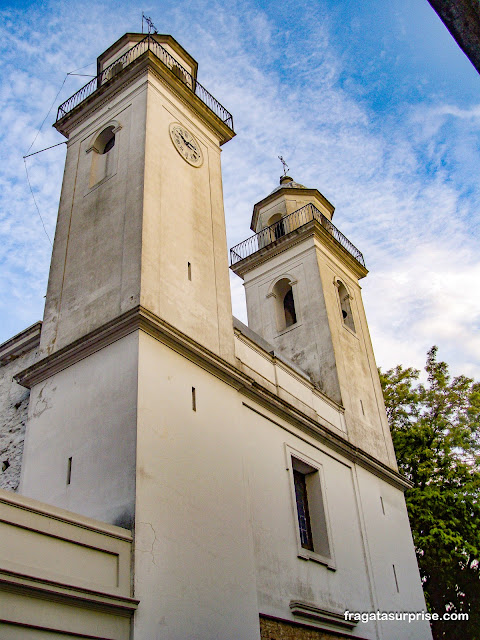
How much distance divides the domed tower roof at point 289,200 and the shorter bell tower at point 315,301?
1.5 inches

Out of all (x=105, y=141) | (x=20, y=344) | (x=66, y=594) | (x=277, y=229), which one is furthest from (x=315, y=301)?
(x=66, y=594)

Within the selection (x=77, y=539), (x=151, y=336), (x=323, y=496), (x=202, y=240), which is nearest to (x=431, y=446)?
(x=323, y=496)

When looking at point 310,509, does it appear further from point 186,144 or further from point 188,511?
point 186,144

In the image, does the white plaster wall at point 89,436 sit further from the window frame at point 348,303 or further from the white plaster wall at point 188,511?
the window frame at point 348,303

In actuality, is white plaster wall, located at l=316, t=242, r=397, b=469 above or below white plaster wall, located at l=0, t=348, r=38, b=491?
above

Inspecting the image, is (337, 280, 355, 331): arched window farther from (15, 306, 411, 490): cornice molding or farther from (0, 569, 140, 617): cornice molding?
(0, 569, 140, 617): cornice molding

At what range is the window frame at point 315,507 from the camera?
516 inches

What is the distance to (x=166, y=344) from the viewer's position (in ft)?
37.7

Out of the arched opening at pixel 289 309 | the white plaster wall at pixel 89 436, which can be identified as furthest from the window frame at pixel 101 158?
the arched opening at pixel 289 309

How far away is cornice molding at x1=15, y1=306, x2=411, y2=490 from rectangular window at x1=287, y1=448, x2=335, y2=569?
95 cm

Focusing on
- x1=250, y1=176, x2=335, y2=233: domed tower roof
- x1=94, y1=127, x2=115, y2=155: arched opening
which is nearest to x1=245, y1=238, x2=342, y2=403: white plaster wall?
x1=250, y1=176, x2=335, y2=233: domed tower roof

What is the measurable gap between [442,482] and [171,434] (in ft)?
44.4

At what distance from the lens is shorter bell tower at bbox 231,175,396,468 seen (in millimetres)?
18578

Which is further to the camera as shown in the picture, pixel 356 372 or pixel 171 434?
pixel 356 372
